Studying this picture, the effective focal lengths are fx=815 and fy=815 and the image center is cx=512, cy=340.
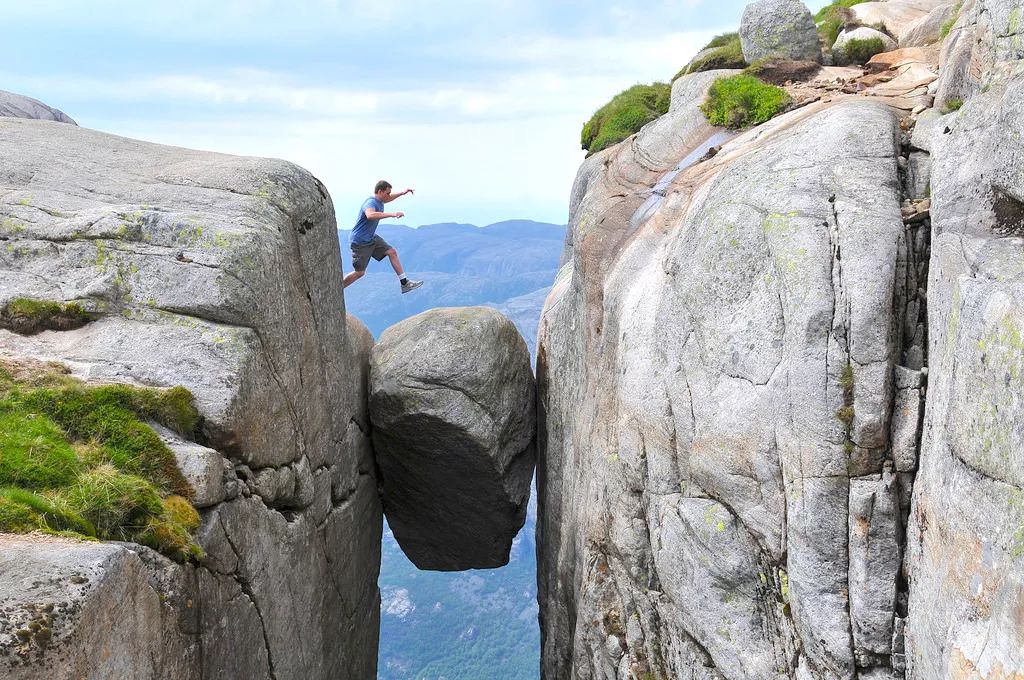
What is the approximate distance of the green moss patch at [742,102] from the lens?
19078mm

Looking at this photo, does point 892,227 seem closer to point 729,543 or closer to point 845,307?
point 845,307

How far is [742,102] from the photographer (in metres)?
19.6

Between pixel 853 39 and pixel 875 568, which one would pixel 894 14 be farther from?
pixel 875 568

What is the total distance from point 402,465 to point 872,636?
1464cm

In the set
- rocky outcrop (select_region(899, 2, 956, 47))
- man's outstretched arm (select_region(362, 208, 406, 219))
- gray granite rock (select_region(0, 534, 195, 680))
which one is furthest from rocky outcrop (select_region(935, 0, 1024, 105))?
man's outstretched arm (select_region(362, 208, 406, 219))

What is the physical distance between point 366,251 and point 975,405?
66.3 ft

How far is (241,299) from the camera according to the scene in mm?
15141

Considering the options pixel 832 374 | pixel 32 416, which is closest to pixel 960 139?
pixel 832 374

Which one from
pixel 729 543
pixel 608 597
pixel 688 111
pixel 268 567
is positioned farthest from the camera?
pixel 688 111

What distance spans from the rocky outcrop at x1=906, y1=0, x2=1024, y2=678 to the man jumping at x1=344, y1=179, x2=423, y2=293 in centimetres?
1681

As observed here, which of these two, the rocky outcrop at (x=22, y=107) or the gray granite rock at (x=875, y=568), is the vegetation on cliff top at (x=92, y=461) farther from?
the rocky outcrop at (x=22, y=107)

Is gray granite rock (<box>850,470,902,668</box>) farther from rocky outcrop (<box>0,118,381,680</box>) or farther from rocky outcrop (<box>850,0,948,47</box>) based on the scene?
rocky outcrop (<box>850,0,948,47</box>)

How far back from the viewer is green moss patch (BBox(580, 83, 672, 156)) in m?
Answer: 25.2

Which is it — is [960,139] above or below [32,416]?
above
